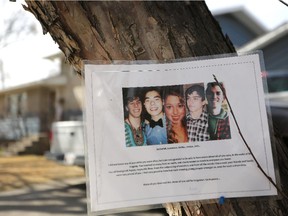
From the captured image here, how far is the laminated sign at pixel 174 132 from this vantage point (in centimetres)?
129

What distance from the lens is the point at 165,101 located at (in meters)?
1.33

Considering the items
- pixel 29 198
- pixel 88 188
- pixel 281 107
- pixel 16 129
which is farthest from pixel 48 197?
pixel 16 129

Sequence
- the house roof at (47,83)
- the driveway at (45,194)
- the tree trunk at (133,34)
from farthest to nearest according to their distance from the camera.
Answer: the house roof at (47,83)
the driveway at (45,194)
the tree trunk at (133,34)

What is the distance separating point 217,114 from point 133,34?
0.41 m

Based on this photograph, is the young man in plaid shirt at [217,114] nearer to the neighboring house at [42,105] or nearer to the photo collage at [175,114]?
the photo collage at [175,114]

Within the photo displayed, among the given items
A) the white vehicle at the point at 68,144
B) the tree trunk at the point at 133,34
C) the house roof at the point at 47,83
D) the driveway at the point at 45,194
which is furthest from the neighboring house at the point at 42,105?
the tree trunk at the point at 133,34

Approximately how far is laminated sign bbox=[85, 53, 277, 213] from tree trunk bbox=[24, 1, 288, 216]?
40 millimetres

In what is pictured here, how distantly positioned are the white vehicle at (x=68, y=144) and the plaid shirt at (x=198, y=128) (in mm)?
6604

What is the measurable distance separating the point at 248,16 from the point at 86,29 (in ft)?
71.7

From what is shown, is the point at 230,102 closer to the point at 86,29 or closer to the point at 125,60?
the point at 125,60

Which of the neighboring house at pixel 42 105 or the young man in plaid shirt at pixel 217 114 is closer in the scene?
the young man in plaid shirt at pixel 217 114

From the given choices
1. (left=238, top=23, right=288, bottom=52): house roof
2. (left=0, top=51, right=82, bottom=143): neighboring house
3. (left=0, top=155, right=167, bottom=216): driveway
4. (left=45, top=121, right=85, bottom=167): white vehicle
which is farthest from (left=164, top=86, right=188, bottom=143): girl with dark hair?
(left=0, top=51, right=82, bottom=143): neighboring house

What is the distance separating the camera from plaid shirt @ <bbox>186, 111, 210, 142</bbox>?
131cm

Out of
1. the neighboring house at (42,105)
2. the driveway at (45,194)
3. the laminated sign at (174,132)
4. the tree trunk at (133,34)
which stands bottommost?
the driveway at (45,194)
